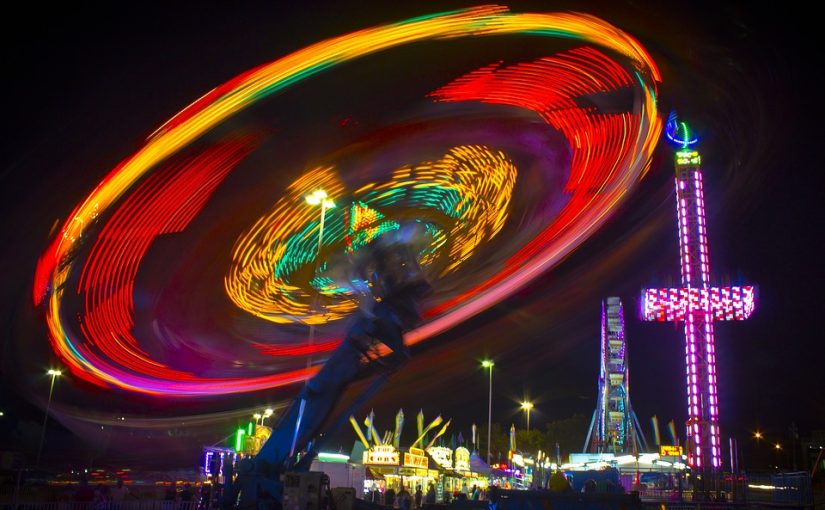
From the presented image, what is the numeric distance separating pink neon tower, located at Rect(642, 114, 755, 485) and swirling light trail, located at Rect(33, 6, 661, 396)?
102ft

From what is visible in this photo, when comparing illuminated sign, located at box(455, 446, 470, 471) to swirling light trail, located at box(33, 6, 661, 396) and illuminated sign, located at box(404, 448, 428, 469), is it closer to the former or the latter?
illuminated sign, located at box(404, 448, 428, 469)

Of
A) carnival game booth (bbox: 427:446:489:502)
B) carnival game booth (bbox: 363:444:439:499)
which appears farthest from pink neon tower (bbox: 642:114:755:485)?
carnival game booth (bbox: 363:444:439:499)

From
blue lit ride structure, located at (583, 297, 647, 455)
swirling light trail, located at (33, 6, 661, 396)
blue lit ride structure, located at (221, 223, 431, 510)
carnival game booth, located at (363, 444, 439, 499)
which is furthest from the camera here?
blue lit ride structure, located at (583, 297, 647, 455)

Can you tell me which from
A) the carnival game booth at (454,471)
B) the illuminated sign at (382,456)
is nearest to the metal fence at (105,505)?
the illuminated sign at (382,456)

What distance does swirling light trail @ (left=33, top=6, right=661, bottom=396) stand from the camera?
59.2ft

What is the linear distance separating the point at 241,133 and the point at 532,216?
346 inches

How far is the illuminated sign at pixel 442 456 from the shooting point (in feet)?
144

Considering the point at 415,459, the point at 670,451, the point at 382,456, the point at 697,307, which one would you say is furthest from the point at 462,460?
the point at 670,451

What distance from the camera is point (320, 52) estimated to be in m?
18.0

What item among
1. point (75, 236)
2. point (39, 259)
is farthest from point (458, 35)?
point (39, 259)

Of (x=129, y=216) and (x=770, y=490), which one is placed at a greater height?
(x=129, y=216)

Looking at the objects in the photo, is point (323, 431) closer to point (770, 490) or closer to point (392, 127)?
point (392, 127)

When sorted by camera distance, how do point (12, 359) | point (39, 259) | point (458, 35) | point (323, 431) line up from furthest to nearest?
point (12, 359) < point (39, 259) < point (458, 35) < point (323, 431)

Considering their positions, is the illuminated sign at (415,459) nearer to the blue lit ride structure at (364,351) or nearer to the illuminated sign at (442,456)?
the illuminated sign at (442,456)
